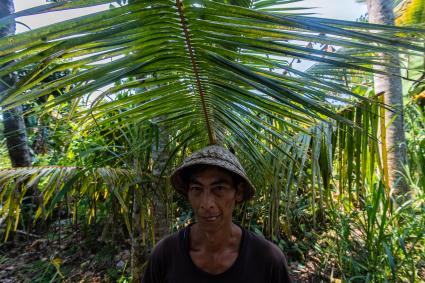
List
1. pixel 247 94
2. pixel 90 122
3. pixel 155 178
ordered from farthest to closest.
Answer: pixel 155 178, pixel 90 122, pixel 247 94

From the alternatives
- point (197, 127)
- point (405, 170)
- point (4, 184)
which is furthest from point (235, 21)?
point (405, 170)

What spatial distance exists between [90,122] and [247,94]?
0.83 metres

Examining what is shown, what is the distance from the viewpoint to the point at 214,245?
112 cm

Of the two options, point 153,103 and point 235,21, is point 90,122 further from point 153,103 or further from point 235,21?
point 235,21

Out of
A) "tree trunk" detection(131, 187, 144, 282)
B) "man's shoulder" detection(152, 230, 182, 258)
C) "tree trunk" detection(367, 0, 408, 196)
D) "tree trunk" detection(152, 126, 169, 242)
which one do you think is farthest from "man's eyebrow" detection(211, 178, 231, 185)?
"tree trunk" detection(367, 0, 408, 196)

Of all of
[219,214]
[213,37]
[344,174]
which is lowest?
[219,214]

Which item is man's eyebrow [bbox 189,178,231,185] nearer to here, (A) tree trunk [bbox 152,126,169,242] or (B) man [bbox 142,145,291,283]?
(B) man [bbox 142,145,291,283]

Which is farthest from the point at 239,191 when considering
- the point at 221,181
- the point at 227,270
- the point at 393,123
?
the point at 393,123

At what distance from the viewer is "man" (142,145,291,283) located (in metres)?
1.07

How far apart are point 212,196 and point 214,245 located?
0.63 feet

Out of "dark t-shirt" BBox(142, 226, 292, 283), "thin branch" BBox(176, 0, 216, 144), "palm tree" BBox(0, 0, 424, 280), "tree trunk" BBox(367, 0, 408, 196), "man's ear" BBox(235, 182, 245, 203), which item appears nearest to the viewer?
"palm tree" BBox(0, 0, 424, 280)

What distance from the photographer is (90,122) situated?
4.67 feet

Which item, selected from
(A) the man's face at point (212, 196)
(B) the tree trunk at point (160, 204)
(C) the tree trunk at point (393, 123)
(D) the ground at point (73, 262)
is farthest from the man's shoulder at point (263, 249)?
(C) the tree trunk at point (393, 123)

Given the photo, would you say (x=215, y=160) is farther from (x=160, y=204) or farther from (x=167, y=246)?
(x=160, y=204)
